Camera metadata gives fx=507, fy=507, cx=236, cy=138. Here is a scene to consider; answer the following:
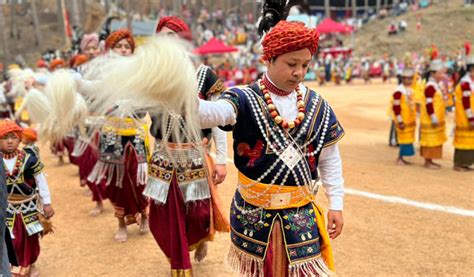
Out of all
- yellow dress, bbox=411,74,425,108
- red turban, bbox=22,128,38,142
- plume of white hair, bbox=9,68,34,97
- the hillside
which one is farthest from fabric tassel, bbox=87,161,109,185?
the hillside

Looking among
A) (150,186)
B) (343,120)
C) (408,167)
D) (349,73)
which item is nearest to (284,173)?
(150,186)

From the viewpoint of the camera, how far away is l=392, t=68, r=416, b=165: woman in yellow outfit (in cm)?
895

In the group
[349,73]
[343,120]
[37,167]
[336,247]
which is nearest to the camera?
[37,167]

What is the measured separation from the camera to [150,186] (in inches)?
169

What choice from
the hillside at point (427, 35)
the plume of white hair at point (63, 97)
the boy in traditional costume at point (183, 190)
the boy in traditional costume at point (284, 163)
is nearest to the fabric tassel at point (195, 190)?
the boy in traditional costume at point (183, 190)

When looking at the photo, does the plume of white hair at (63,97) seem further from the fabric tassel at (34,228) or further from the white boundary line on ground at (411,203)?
the white boundary line on ground at (411,203)

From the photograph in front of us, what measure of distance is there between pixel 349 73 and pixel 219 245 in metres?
26.0

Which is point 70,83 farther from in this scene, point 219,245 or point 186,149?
point 219,245

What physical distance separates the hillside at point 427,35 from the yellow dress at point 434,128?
31.1 m

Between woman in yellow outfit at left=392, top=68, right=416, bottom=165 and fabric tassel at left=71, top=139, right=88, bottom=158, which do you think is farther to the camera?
woman in yellow outfit at left=392, top=68, right=416, bottom=165

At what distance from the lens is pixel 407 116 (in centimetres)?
909

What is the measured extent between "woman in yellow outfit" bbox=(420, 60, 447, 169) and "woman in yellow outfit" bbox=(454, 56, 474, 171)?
0.28 metres

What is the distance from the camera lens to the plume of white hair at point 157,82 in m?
2.12

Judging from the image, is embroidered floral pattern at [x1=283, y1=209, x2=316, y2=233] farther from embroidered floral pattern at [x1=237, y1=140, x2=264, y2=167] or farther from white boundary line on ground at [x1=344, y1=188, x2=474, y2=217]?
white boundary line on ground at [x1=344, y1=188, x2=474, y2=217]
